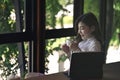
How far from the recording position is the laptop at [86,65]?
168cm

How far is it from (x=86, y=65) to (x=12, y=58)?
157cm

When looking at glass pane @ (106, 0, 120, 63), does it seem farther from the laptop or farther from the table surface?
the laptop

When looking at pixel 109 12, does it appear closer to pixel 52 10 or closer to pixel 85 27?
pixel 52 10

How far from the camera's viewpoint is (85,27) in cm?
217

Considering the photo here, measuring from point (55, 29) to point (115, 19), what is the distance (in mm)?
1022

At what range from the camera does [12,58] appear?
3141mm

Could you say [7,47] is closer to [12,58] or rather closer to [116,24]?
[12,58]

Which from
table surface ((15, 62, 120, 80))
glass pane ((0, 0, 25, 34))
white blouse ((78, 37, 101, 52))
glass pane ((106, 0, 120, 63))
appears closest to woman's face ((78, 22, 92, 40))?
white blouse ((78, 37, 101, 52))

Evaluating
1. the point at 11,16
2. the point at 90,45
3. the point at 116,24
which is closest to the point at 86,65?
the point at 90,45

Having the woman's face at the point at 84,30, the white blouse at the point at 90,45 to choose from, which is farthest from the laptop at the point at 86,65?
the woman's face at the point at 84,30

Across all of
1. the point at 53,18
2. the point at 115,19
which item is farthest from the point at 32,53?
the point at 115,19

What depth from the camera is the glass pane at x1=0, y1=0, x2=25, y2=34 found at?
9.59ft

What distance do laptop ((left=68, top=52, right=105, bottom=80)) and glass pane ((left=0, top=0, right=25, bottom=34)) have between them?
4.54 ft

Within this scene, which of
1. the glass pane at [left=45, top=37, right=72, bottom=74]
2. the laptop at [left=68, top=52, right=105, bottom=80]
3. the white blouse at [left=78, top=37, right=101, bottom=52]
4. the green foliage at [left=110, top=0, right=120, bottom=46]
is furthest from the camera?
the green foliage at [left=110, top=0, right=120, bottom=46]
